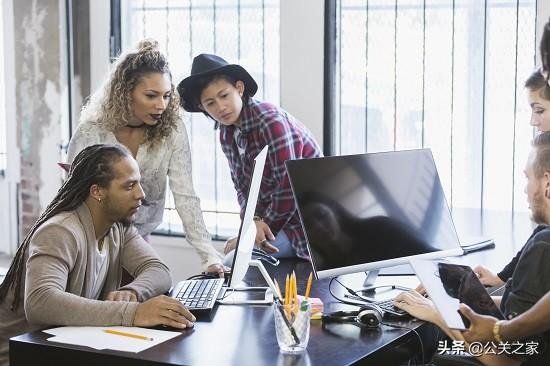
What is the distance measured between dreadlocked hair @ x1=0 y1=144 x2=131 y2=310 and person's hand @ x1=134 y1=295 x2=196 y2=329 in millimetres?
438

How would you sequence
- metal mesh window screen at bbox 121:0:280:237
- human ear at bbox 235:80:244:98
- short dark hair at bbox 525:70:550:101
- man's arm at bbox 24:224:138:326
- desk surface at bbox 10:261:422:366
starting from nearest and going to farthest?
desk surface at bbox 10:261:422:366
man's arm at bbox 24:224:138:326
short dark hair at bbox 525:70:550:101
human ear at bbox 235:80:244:98
metal mesh window screen at bbox 121:0:280:237

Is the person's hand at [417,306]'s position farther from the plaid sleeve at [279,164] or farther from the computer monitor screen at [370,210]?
the plaid sleeve at [279,164]

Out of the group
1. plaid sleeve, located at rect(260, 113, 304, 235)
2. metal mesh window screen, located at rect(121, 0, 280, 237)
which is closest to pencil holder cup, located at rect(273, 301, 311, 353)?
plaid sleeve, located at rect(260, 113, 304, 235)

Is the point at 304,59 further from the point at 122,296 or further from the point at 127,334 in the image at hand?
the point at 127,334

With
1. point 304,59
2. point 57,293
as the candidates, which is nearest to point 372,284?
point 57,293

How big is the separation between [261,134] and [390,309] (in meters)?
1.08

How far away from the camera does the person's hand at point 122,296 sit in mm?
2320

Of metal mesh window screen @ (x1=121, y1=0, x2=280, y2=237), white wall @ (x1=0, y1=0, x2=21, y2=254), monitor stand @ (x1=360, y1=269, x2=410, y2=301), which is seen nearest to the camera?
monitor stand @ (x1=360, y1=269, x2=410, y2=301)

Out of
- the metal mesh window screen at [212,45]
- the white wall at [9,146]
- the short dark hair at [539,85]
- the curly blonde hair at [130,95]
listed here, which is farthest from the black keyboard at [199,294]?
the white wall at [9,146]

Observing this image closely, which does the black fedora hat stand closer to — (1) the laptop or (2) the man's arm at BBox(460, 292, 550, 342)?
(1) the laptop

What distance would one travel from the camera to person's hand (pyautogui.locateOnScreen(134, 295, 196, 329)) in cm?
211

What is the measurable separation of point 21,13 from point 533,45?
8.79ft

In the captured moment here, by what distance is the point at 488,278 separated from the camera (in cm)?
265

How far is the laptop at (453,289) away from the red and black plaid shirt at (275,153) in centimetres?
96
